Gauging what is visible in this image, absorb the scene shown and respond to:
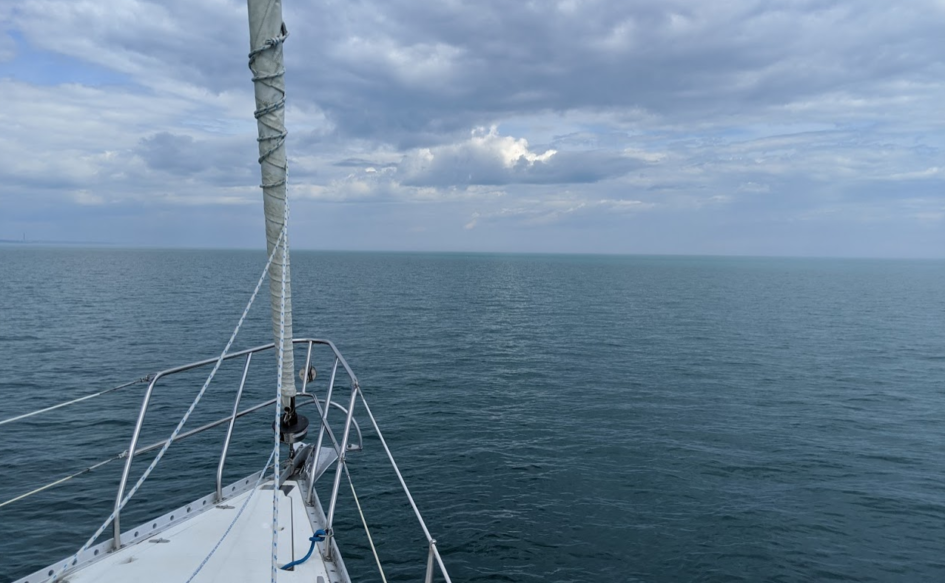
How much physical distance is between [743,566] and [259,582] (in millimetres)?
13416

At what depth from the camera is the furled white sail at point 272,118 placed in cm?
596

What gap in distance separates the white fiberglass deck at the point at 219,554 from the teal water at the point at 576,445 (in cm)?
723

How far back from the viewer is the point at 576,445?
22.5 m

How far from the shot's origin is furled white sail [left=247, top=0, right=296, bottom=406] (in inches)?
235

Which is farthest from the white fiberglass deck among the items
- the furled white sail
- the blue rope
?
the furled white sail

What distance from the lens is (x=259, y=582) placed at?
21.2 feet

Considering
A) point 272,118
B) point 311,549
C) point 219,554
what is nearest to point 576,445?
point 311,549

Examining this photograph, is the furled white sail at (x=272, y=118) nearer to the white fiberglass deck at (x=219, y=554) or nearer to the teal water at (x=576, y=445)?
the white fiberglass deck at (x=219, y=554)

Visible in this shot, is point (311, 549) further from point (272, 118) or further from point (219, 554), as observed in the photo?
point (272, 118)

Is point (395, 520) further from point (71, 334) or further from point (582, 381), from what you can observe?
point (71, 334)

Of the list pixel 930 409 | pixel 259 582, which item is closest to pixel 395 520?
pixel 259 582

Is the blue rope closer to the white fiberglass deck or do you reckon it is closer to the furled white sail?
the white fiberglass deck

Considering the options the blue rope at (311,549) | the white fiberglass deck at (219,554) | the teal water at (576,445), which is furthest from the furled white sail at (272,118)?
the teal water at (576,445)

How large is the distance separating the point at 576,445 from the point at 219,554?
57.2 feet
